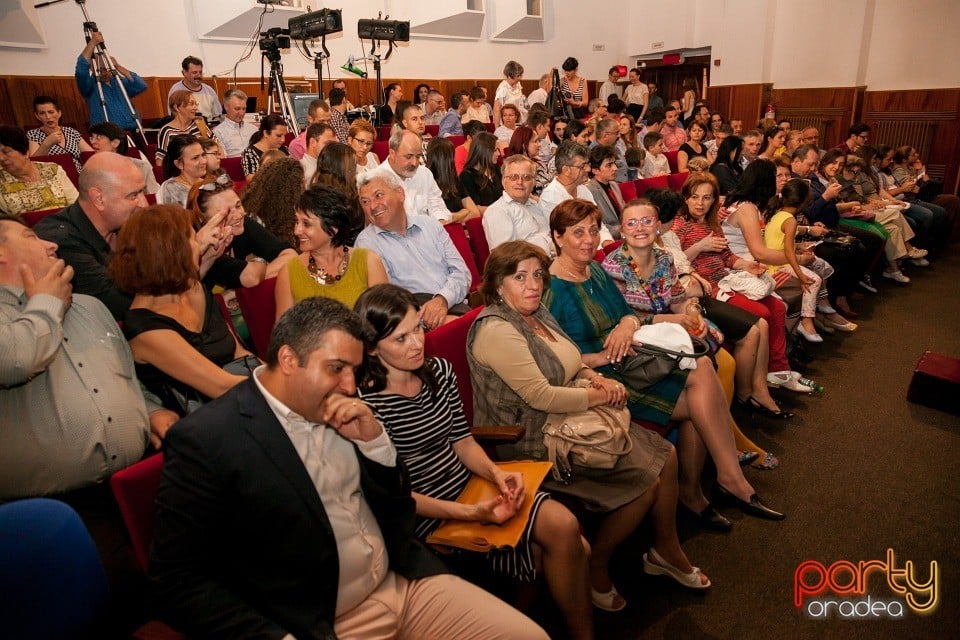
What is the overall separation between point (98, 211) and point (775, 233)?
3.42 m

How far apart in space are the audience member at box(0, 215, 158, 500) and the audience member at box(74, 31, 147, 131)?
429 centimetres

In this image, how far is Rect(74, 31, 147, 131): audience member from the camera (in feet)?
16.3

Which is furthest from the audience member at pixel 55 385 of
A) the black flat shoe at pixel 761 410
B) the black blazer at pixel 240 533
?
the black flat shoe at pixel 761 410

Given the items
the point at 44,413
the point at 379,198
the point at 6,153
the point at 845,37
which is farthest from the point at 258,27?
the point at 845,37

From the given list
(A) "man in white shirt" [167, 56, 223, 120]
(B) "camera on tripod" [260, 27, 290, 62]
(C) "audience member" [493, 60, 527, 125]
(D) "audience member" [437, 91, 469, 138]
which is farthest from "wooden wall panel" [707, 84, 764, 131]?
(A) "man in white shirt" [167, 56, 223, 120]

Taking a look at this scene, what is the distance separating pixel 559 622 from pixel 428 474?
0.67 meters

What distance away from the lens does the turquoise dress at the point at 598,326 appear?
2230 mm

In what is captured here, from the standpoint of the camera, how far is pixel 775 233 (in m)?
3.63

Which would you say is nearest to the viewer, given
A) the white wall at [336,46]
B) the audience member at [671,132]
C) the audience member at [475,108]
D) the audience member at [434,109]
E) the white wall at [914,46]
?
the white wall at [336,46]

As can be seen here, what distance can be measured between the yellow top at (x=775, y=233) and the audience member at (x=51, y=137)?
4.87m

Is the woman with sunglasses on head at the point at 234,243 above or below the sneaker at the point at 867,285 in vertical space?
above

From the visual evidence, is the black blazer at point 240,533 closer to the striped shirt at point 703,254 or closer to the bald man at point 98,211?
the bald man at point 98,211

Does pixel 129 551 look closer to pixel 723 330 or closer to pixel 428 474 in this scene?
pixel 428 474

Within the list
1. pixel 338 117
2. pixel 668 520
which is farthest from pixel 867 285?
pixel 338 117
